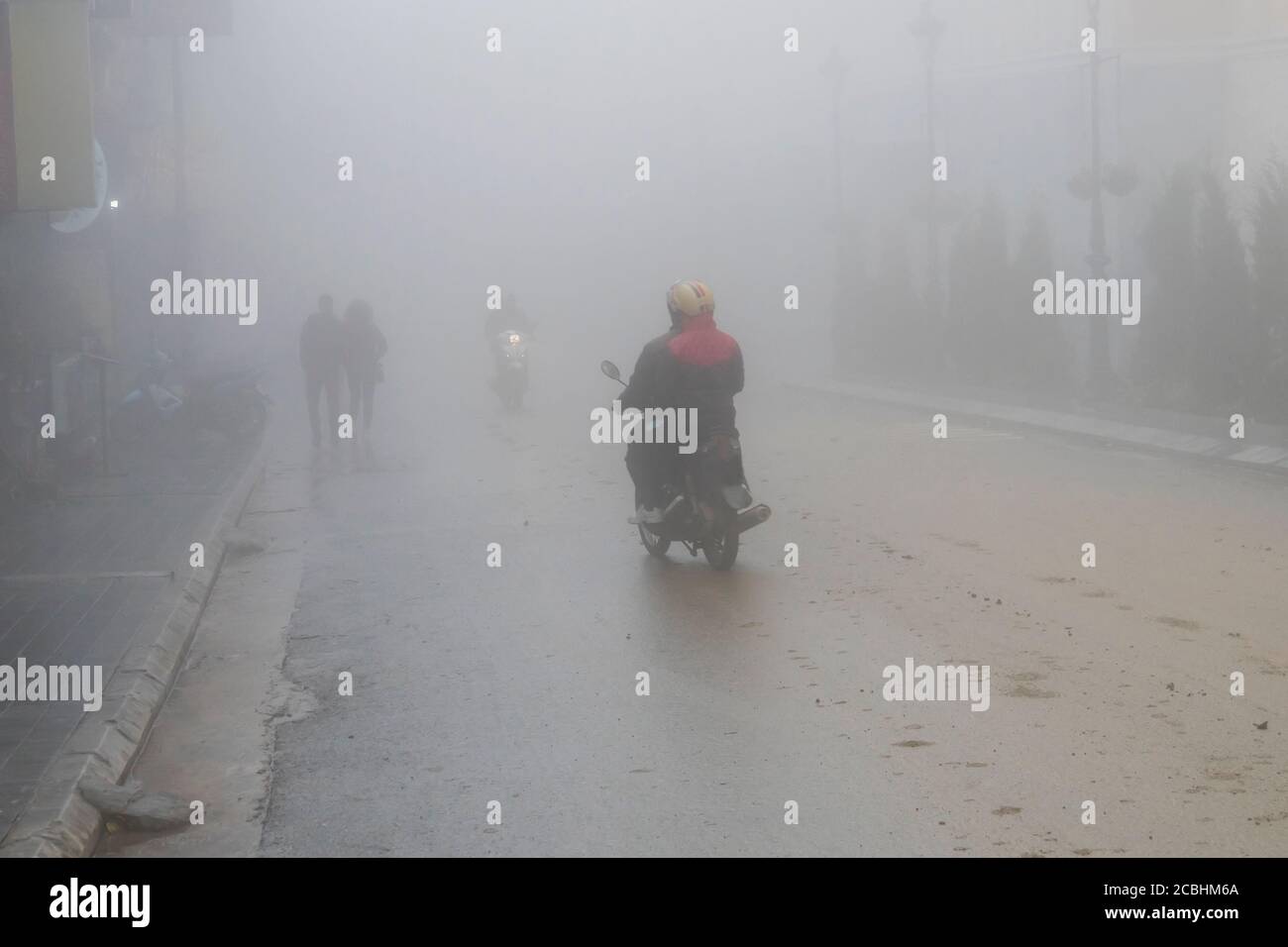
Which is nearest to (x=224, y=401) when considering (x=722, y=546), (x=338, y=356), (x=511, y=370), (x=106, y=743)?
(x=338, y=356)

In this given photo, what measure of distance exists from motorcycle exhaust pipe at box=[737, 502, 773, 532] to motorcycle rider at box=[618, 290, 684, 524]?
2.12ft

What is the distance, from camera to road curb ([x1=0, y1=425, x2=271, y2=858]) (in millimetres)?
5535

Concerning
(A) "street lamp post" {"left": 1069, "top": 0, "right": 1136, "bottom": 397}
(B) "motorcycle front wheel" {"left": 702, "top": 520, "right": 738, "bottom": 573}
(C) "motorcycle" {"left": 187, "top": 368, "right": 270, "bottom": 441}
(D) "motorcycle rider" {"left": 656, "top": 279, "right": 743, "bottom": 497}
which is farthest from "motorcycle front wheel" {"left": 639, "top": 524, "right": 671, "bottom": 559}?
(A) "street lamp post" {"left": 1069, "top": 0, "right": 1136, "bottom": 397}

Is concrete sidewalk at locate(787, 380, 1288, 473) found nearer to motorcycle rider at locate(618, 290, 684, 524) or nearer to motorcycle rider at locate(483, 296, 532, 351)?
motorcycle rider at locate(483, 296, 532, 351)

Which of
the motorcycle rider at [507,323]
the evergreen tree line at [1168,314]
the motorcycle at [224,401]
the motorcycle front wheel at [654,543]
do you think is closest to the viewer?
the motorcycle front wheel at [654,543]

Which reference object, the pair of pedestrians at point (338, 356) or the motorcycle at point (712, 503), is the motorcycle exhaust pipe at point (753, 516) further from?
the pair of pedestrians at point (338, 356)

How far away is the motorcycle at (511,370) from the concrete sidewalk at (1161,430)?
22.0 feet

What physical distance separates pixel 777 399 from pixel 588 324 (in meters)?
36.3

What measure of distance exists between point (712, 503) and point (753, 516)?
11.8 inches

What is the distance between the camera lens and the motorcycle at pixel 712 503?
11.1m

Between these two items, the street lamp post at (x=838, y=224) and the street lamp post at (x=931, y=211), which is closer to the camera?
the street lamp post at (x=931, y=211)

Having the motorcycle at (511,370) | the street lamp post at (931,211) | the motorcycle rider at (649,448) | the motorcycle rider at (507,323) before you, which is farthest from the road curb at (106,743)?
the street lamp post at (931,211)

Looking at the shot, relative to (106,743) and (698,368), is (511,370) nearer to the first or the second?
(698,368)

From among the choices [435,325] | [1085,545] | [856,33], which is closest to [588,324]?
[435,325]
